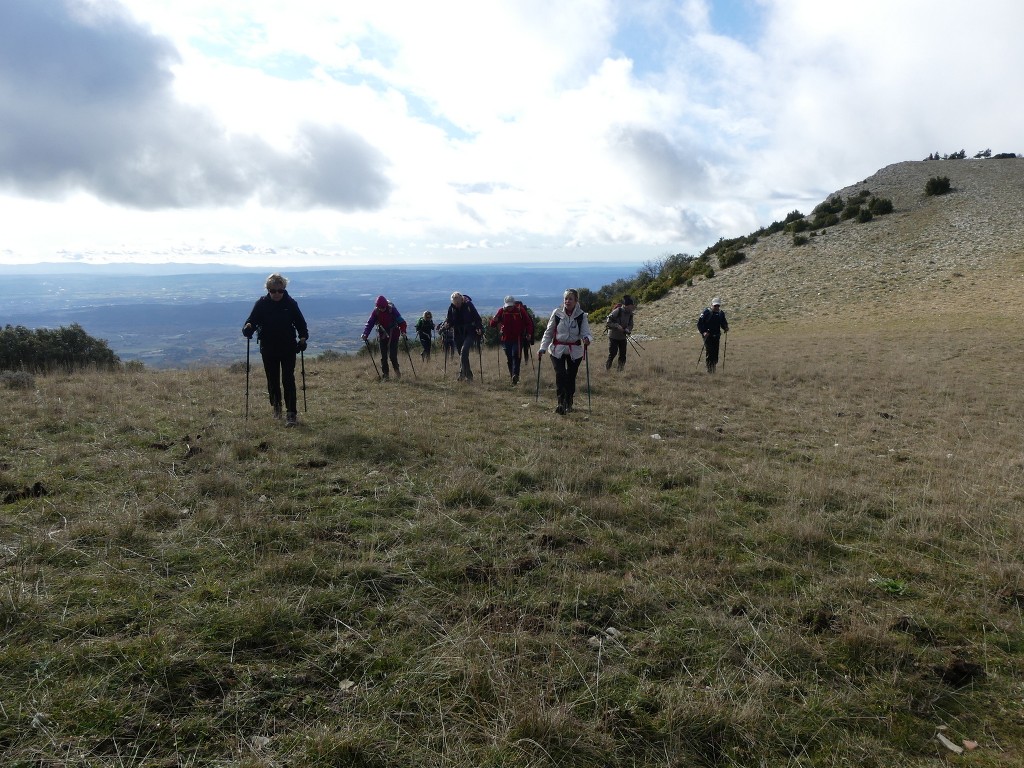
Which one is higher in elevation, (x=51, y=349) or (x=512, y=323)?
(x=512, y=323)

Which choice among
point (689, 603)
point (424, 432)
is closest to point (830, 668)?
point (689, 603)

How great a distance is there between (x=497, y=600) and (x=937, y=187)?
198ft

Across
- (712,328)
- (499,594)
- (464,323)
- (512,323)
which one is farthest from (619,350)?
(499,594)

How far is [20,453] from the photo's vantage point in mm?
6625

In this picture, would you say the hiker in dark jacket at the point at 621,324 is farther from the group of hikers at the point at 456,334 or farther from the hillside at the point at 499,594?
the hillside at the point at 499,594

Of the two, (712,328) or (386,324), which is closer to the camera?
(386,324)

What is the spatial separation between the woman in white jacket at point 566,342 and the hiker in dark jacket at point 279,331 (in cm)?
401

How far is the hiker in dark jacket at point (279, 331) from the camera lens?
339 inches

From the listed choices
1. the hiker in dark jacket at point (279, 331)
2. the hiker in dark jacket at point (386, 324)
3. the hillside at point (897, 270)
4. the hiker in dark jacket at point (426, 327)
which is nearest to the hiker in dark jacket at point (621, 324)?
the hiker in dark jacket at point (386, 324)

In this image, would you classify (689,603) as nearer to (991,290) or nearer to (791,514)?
(791,514)

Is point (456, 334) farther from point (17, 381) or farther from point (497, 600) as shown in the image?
point (497, 600)

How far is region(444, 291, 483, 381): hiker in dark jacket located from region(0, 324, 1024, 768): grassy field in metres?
5.90

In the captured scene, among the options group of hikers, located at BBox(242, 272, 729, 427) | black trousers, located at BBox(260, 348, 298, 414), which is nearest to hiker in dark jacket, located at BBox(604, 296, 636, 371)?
group of hikers, located at BBox(242, 272, 729, 427)

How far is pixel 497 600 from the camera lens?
3834 mm
